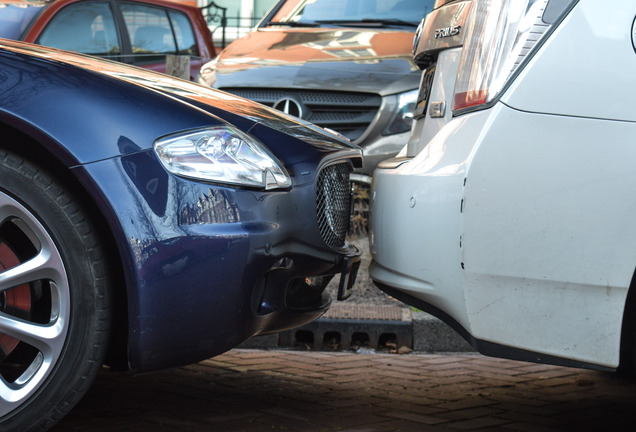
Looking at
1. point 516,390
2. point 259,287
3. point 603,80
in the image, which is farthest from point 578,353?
point 516,390

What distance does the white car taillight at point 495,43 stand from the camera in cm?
254

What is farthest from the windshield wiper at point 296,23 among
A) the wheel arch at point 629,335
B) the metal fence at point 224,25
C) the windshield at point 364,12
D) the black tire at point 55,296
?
the metal fence at point 224,25

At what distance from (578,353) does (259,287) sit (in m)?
0.92

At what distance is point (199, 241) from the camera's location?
8.63ft

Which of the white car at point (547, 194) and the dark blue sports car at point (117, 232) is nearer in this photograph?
the white car at point (547, 194)

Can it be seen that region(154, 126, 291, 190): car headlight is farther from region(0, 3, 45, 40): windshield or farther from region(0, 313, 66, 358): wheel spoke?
region(0, 3, 45, 40): windshield

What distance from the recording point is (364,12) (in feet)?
21.4

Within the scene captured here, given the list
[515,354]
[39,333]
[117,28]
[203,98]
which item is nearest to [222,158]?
[203,98]

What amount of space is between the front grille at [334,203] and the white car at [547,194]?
0.50 meters

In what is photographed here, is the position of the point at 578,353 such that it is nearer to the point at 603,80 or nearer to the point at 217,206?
the point at 603,80

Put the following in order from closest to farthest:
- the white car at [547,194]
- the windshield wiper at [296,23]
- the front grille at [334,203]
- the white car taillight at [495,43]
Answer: the white car at [547,194] → the white car taillight at [495,43] → the front grille at [334,203] → the windshield wiper at [296,23]

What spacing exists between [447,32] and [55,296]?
4.82 feet

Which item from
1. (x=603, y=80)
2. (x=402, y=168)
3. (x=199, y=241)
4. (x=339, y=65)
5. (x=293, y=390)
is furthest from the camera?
(x=339, y=65)

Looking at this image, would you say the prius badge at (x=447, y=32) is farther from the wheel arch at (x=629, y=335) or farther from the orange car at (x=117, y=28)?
the orange car at (x=117, y=28)
